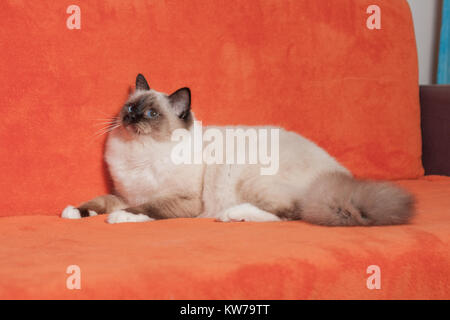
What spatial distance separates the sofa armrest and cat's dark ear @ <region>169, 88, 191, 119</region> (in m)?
1.46

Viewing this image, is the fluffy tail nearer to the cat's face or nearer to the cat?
the cat

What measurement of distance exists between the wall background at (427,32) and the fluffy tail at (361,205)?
231cm

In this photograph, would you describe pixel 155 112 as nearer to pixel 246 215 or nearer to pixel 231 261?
pixel 246 215

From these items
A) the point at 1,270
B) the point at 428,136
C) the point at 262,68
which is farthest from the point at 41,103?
the point at 428,136

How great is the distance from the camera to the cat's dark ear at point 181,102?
1.80 meters

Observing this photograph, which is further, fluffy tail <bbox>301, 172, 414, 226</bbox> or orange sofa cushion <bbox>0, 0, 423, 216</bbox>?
orange sofa cushion <bbox>0, 0, 423, 216</bbox>

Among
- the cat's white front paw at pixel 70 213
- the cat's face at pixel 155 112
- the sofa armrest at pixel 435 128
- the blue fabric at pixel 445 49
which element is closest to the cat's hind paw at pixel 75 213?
the cat's white front paw at pixel 70 213

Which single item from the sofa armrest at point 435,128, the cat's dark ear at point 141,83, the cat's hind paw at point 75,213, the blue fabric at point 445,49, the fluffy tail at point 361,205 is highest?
the blue fabric at point 445,49

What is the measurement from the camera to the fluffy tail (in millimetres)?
1340

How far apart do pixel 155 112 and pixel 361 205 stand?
0.96 m

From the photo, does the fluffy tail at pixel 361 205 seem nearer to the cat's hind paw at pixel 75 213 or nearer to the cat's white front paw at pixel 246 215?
the cat's white front paw at pixel 246 215

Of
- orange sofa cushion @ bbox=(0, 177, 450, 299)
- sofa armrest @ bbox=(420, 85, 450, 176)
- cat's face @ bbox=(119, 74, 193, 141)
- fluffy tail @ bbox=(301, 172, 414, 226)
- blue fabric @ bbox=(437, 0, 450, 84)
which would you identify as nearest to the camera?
orange sofa cushion @ bbox=(0, 177, 450, 299)

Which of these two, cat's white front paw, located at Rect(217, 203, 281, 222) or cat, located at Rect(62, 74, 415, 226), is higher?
cat, located at Rect(62, 74, 415, 226)

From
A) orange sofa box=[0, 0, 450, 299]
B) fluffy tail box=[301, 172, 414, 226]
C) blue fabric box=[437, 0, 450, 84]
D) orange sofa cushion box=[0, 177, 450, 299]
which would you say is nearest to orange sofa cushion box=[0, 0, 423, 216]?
orange sofa box=[0, 0, 450, 299]
